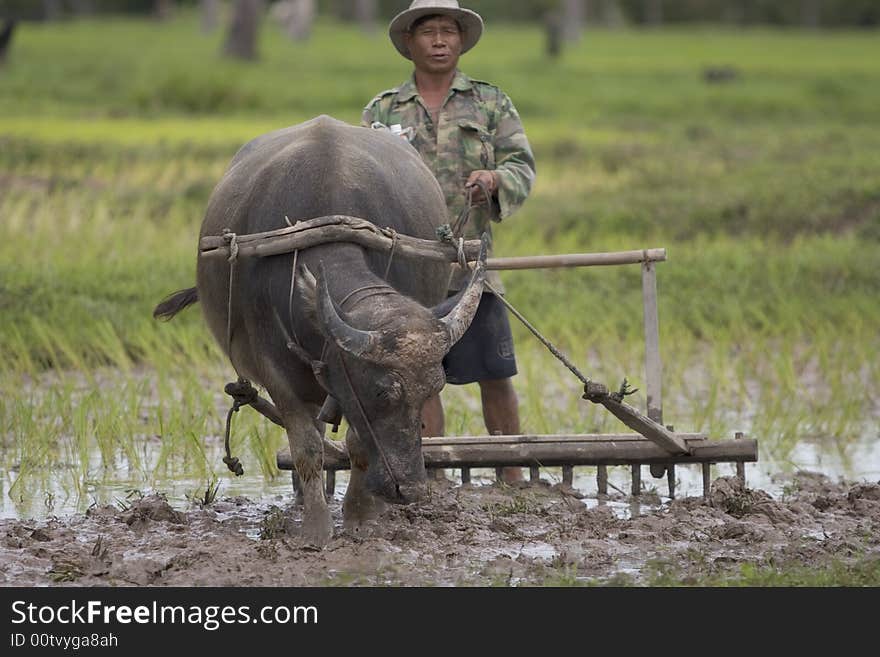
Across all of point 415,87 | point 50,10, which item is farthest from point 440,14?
point 50,10

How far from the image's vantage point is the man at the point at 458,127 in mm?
5445

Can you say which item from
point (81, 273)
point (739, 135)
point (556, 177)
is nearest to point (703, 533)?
point (81, 273)

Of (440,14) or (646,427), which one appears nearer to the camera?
(646,427)

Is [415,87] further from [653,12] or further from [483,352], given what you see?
[653,12]

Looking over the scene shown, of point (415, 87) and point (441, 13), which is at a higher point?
point (441, 13)

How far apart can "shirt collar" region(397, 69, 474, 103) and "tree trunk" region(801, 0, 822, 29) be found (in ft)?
148

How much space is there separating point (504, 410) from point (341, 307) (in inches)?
68.1

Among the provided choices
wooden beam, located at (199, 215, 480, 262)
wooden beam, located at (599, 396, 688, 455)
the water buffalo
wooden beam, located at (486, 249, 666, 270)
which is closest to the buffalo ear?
the water buffalo

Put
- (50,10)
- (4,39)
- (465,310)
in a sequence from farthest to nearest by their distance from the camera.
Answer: (50,10) → (4,39) → (465,310)

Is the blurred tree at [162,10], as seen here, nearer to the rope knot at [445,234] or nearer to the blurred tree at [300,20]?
the blurred tree at [300,20]

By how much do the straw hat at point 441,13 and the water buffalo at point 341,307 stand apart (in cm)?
49

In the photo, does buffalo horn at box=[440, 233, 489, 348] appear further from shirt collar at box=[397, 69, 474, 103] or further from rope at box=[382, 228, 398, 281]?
shirt collar at box=[397, 69, 474, 103]

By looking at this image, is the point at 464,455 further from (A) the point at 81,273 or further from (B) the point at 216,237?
(A) the point at 81,273

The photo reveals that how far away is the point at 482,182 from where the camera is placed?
5.25m
